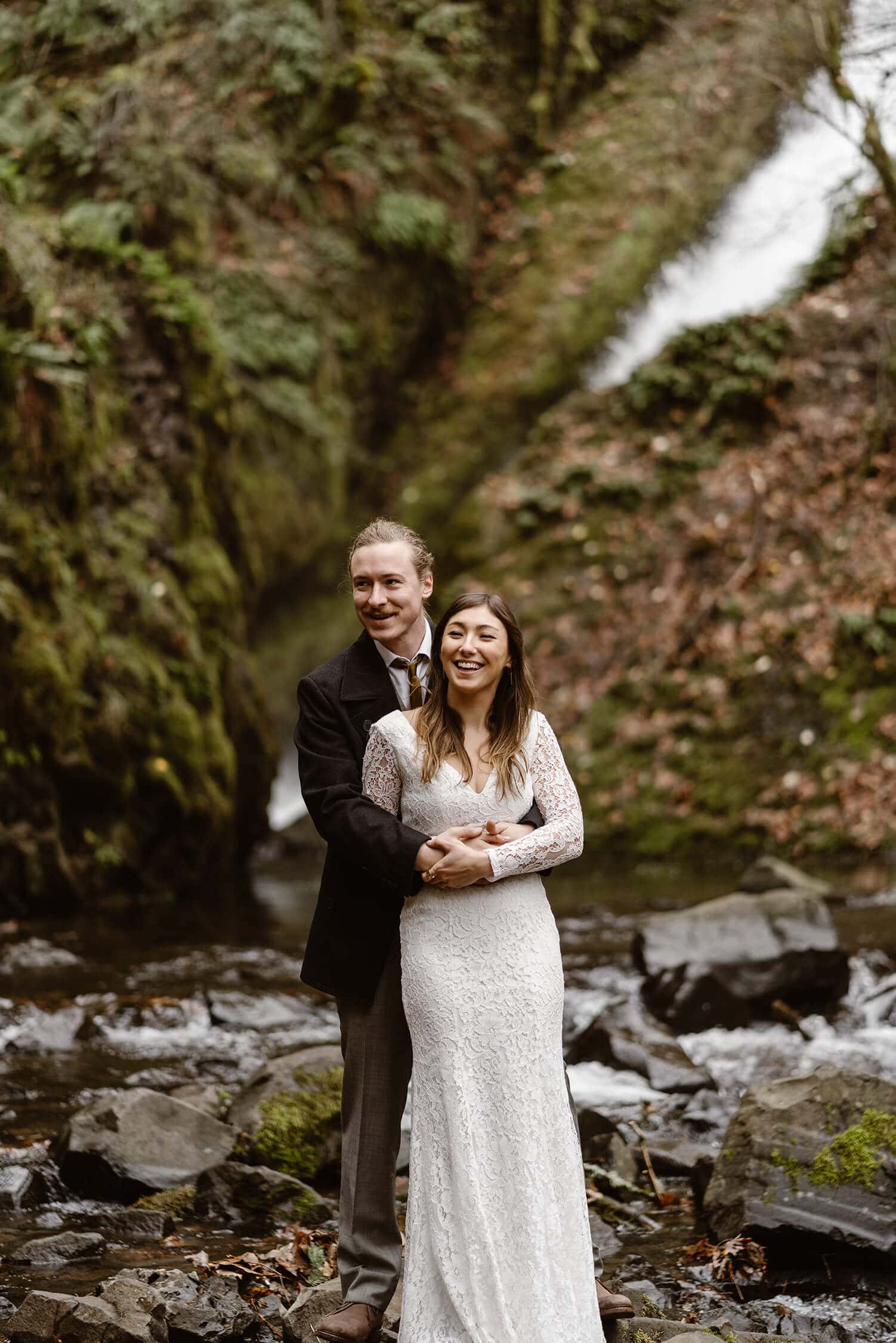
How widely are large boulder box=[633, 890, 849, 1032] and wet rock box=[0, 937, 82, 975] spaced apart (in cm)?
408

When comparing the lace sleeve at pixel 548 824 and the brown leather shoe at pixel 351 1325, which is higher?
the lace sleeve at pixel 548 824

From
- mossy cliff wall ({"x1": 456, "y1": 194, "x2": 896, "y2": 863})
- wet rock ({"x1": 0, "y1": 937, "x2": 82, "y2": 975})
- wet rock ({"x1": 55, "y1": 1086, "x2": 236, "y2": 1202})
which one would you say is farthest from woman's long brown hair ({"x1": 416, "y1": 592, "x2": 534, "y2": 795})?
mossy cliff wall ({"x1": 456, "y1": 194, "x2": 896, "y2": 863})

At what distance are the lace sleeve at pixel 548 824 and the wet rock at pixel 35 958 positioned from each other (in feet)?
20.3

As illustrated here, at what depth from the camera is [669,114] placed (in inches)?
773

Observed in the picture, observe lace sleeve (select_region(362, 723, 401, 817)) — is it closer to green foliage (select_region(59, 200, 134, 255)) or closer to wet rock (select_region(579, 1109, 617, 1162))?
wet rock (select_region(579, 1109, 617, 1162))

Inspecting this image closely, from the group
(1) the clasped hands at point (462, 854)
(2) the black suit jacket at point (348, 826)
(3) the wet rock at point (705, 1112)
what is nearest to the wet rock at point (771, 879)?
(3) the wet rock at point (705, 1112)

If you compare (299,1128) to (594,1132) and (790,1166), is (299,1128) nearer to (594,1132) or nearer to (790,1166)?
(594,1132)

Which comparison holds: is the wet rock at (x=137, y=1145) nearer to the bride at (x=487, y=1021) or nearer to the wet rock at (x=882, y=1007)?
the bride at (x=487, y=1021)

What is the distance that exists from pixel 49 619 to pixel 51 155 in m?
5.56

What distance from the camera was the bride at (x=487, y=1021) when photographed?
3.15 meters

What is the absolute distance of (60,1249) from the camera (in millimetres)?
4480

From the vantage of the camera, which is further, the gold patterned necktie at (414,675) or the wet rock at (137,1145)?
the wet rock at (137,1145)

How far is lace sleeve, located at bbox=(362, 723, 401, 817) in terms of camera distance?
Result: 3541mm

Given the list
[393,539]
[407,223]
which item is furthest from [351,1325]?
[407,223]
